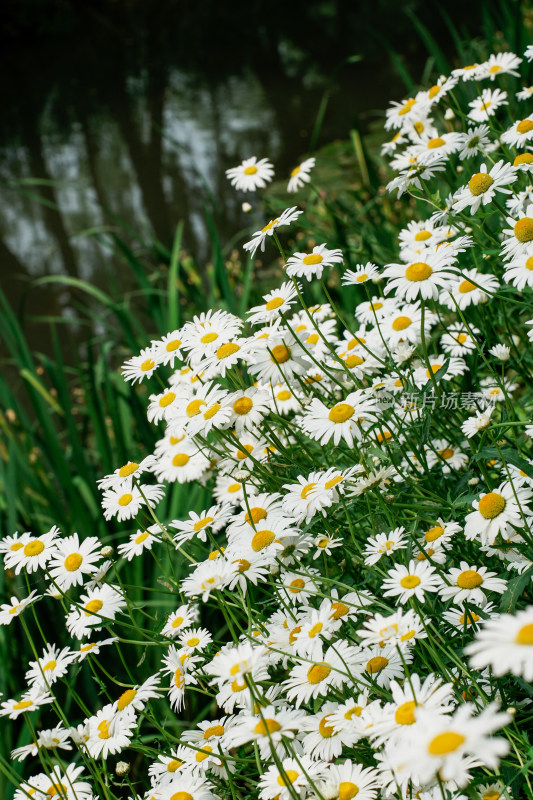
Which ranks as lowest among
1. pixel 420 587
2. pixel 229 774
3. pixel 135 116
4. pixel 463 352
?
pixel 229 774

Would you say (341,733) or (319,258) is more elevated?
(319,258)

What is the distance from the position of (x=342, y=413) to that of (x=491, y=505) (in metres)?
0.26

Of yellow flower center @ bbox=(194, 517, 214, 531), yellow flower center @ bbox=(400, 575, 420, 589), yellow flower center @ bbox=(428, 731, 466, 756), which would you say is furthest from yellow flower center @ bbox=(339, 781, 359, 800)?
yellow flower center @ bbox=(194, 517, 214, 531)

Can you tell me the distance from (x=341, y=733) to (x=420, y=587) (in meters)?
0.21

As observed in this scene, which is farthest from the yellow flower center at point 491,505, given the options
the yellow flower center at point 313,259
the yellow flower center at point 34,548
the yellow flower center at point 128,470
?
the yellow flower center at point 34,548

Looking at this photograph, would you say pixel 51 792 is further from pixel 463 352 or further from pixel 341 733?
pixel 463 352

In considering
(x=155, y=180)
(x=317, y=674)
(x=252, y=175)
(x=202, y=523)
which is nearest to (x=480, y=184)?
(x=252, y=175)

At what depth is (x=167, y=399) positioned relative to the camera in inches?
61.2

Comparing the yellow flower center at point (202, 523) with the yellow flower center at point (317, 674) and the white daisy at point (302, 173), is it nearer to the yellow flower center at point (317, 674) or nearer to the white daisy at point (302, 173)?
the yellow flower center at point (317, 674)

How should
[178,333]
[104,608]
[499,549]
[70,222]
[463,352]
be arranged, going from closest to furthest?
[499,549], [104,608], [178,333], [463,352], [70,222]

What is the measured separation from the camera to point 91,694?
204 cm

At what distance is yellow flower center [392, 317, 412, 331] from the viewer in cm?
160

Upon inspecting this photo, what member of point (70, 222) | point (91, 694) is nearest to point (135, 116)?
point (70, 222)

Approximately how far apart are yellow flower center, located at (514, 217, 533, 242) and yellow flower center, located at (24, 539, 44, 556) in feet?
3.08
